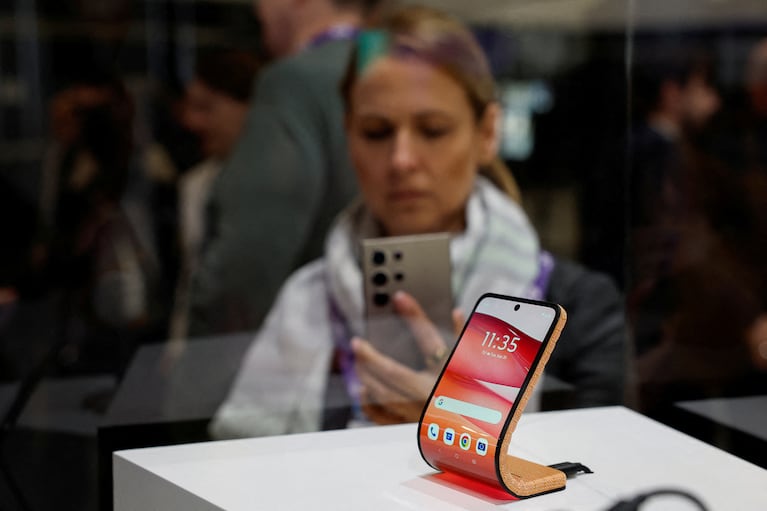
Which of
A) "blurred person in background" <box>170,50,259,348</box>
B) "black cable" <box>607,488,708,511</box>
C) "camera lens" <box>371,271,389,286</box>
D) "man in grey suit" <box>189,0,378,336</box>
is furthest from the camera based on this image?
"blurred person in background" <box>170,50,259,348</box>

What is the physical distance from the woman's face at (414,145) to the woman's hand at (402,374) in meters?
0.17

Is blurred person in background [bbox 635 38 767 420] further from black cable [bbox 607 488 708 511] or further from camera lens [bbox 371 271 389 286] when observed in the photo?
black cable [bbox 607 488 708 511]

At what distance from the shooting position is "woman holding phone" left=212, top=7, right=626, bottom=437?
1.34 m

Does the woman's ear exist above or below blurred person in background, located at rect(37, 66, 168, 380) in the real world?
above

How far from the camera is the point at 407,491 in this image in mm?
842

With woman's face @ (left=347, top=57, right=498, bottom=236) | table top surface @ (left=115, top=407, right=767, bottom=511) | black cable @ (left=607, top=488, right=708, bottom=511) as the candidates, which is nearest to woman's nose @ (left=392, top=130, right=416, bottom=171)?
woman's face @ (left=347, top=57, right=498, bottom=236)

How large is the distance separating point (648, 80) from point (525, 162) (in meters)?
0.26

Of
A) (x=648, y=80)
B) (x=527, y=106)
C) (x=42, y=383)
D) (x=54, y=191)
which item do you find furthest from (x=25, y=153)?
(x=648, y=80)

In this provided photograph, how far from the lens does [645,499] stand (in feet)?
2.47

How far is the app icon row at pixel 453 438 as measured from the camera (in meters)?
0.80

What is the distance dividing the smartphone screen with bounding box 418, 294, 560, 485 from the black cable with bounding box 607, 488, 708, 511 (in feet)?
0.32

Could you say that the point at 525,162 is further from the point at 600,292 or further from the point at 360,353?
the point at 360,353

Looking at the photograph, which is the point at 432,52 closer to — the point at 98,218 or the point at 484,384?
the point at 484,384

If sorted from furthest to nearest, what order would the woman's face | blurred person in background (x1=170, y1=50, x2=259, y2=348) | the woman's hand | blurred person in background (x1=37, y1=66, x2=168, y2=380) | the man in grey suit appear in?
blurred person in background (x1=37, y1=66, x2=168, y2=380) < blurred person in background (x1=170, y1=50, x2=259, y2=348) < the man in grey suit < the woman's face < the woman's hand
